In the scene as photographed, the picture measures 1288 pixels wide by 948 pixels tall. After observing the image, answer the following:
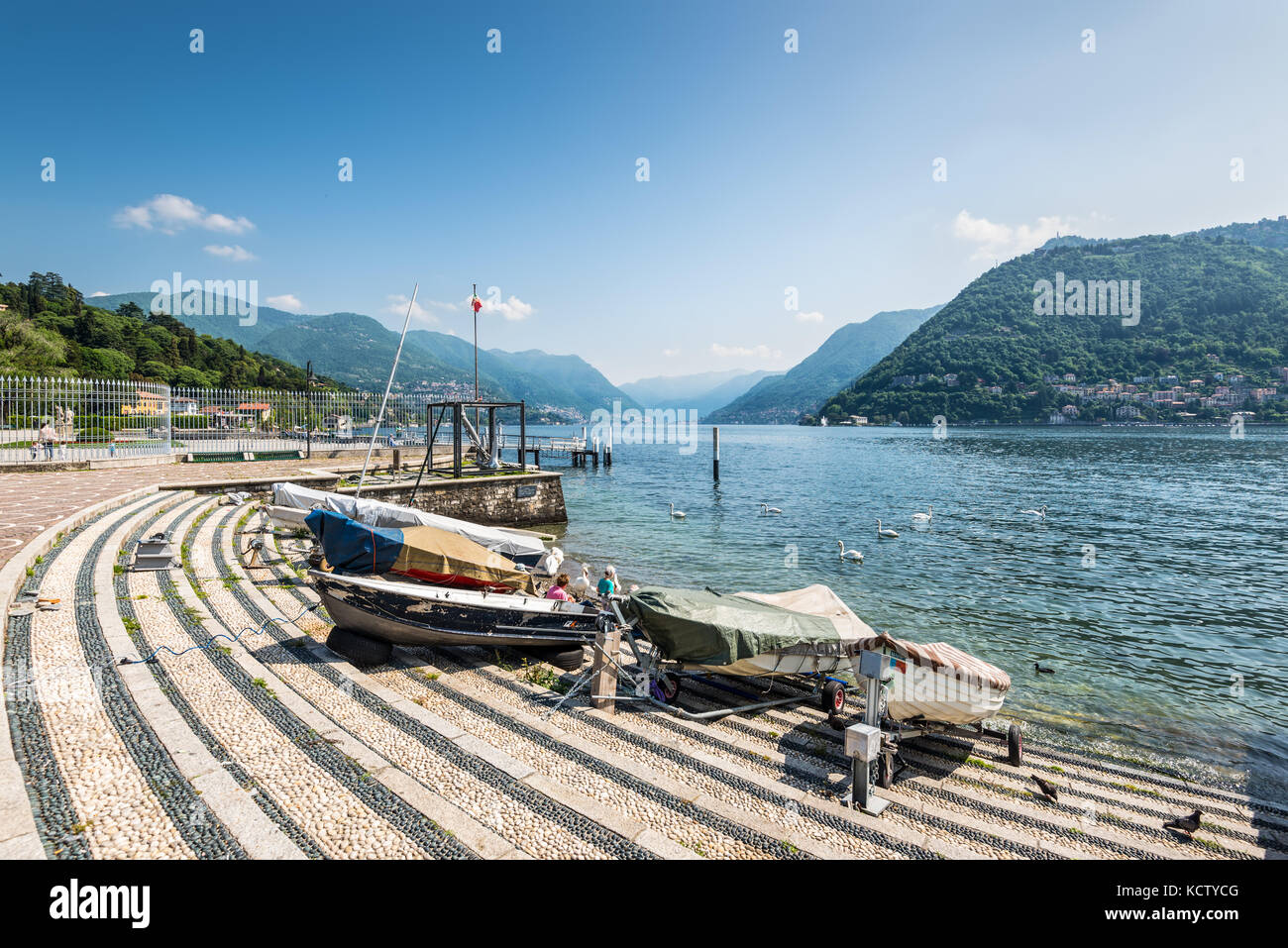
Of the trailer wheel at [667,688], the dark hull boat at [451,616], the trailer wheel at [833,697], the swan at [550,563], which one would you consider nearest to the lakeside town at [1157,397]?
the swan at [550,563]

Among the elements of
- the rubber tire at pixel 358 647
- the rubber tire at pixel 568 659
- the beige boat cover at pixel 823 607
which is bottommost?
the rubber tire at pixel 568 659

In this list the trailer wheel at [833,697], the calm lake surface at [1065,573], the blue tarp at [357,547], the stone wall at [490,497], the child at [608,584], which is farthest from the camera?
the stone wall at [490,497]

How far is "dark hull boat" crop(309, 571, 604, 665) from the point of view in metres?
8.77

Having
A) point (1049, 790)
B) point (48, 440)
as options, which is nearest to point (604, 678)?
point (1049, 790)

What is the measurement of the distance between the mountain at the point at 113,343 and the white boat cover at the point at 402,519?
49.5 meters

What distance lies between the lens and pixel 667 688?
8539mm

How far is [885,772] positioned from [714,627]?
2.60 meters

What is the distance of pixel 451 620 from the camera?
9.11 metres

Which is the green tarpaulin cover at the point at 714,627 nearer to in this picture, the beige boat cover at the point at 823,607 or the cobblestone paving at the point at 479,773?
the beige boat cover at the point at 823,607

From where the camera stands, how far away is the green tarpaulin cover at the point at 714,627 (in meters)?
8.07
